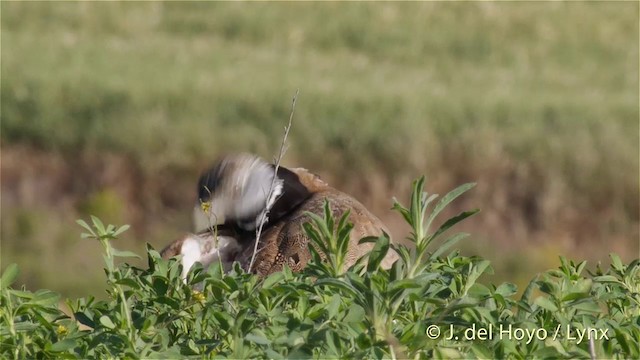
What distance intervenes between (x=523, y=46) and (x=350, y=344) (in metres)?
11.1

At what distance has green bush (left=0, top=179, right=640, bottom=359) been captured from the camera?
1495mm

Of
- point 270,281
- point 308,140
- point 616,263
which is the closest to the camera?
point 270,281

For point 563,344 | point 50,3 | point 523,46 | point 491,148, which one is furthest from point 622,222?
point 563,344

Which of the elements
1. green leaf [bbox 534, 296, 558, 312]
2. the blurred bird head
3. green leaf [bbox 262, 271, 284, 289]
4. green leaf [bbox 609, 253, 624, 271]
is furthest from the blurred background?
green leaf [bbox 534, 296, 558, 312]

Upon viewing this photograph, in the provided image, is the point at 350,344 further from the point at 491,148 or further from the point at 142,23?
the point at 142,23

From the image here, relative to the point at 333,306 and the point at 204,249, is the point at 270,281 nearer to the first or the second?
the point at 333,306

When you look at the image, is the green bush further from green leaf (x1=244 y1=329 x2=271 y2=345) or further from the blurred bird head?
the blurred bird head

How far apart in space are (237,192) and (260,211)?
0.08 m

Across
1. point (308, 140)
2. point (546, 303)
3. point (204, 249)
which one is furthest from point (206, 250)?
point (308, 140)

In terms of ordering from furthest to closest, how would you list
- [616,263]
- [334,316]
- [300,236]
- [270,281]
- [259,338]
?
[300,236] < [616,263] < [270,281] < [334,316] < [259,338]

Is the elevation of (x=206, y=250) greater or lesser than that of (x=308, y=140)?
lesser

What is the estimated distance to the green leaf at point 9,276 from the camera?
169cm

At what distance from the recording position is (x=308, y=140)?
9.51m

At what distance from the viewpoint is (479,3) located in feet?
44.3
